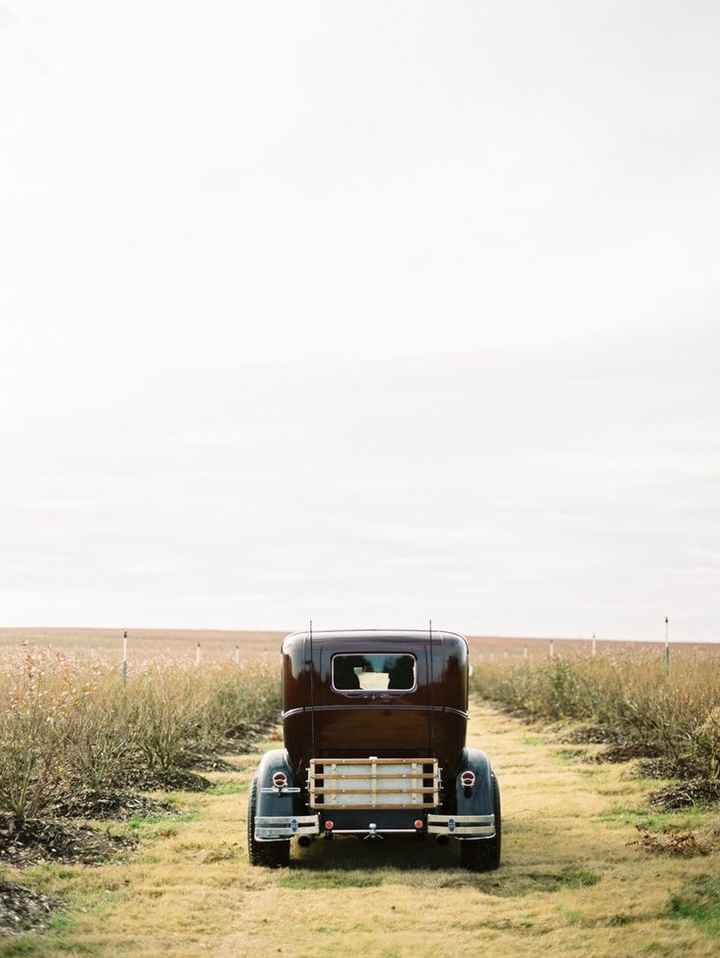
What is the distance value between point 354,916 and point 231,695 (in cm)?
1682

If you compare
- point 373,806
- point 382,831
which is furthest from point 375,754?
point 382,831

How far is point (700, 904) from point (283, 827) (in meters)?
3.52

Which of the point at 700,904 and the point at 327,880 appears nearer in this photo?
the point at 700,904

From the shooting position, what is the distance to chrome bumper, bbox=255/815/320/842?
10.3 meters

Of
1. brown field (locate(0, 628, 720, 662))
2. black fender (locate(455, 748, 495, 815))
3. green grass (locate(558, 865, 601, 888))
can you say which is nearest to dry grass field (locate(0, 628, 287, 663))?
brown field (locate(0, 628, 720, 662))

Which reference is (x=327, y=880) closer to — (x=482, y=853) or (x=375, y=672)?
(x=482, y=853)

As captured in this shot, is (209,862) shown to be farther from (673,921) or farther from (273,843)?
(673,921)

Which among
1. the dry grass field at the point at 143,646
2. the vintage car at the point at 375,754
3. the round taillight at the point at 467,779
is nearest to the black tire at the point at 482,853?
the vintage car at the point at 375,754

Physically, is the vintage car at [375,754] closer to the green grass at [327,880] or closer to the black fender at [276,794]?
the black fender at [276,794]

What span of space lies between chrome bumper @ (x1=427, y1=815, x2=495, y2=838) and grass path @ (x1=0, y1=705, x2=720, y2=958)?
1.08 ft

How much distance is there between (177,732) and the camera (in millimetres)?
16344

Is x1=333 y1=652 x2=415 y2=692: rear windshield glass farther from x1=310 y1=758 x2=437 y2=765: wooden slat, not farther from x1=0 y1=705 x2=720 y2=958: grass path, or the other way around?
x1=0 y1=705 x2=720 y2=958: grass path

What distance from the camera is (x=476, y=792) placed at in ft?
33.9

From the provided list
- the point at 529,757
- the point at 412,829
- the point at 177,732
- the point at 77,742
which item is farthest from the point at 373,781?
the point at 529,757
